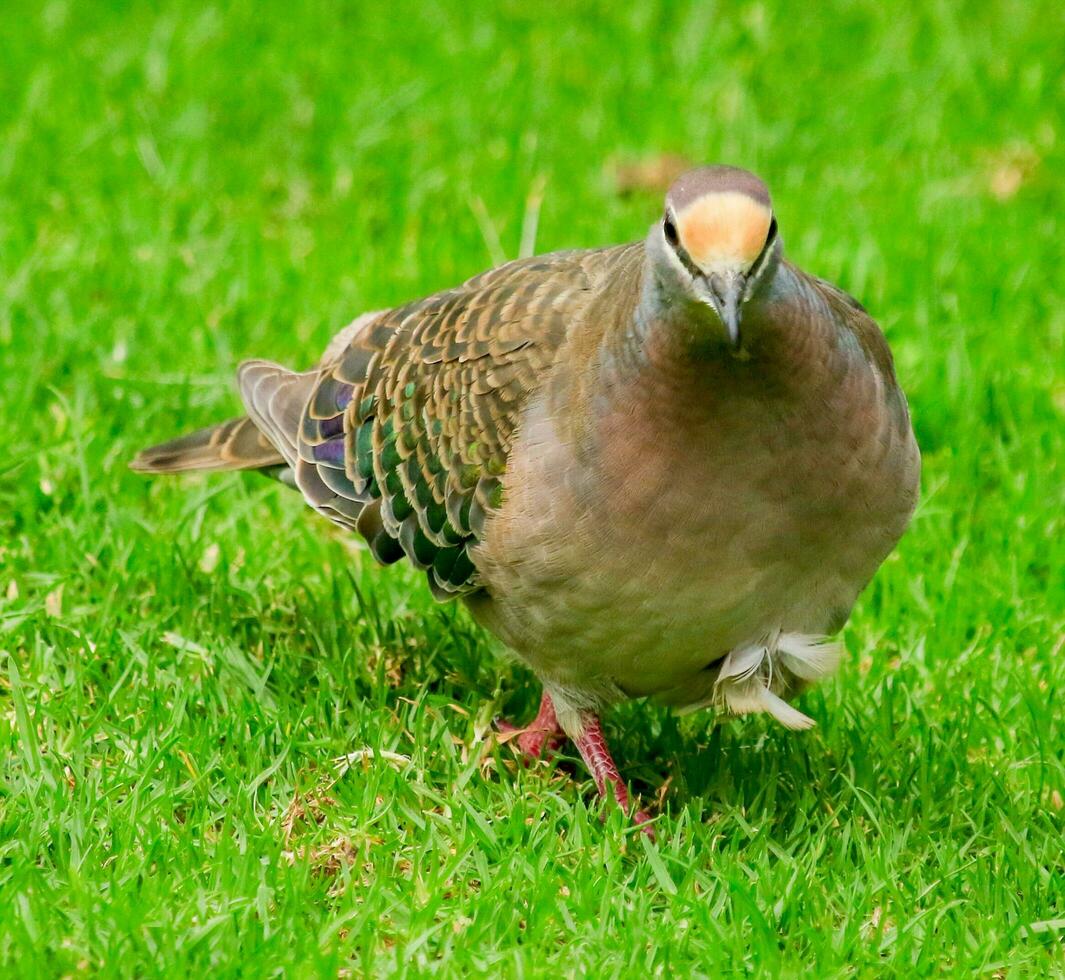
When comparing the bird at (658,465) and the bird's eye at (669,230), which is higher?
the bird's eye at (669,230)

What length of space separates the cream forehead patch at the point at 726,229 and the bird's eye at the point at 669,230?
0.09 m

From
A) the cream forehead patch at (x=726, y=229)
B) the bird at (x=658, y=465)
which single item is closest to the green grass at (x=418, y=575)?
the bird at (x=658, y=465)

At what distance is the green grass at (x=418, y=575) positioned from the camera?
3857mm

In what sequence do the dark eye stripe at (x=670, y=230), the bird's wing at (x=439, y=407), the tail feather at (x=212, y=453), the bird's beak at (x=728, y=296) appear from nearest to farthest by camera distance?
the bird's beak at (x=728, y=296)
the dark eye stripe at (x=670, y=230)
the bird's wing at (x=439, y=407)
the tail feather at (x=212, y=453)

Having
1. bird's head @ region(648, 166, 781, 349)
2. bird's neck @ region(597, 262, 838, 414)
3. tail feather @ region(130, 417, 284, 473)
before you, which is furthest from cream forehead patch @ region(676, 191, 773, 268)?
tail feather @ region(130, 417, 284, 473)

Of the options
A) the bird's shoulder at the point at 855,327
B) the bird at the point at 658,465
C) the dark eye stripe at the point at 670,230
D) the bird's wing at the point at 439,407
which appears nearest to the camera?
the dark eye stripe at the point at 670,230

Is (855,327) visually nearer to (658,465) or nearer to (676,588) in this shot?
(658,465)

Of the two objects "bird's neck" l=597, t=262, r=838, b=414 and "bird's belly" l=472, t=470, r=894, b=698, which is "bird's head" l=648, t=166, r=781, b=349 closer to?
"bird's neck" l=597, t=262, r=838, b=414

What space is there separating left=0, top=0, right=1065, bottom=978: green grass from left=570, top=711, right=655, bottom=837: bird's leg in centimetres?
8

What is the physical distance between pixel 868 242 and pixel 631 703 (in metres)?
2.58

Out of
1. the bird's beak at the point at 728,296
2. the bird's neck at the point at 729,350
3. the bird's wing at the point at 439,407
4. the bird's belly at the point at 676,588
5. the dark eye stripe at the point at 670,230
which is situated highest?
the dark eye stripe at the point at 670,230

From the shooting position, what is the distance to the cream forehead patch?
11.4ft

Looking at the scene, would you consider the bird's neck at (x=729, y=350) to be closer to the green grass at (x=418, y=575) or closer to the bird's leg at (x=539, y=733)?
the green grass at (x=418, y=575)

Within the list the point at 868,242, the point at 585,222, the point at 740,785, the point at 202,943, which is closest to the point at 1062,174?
the point at 868,242
